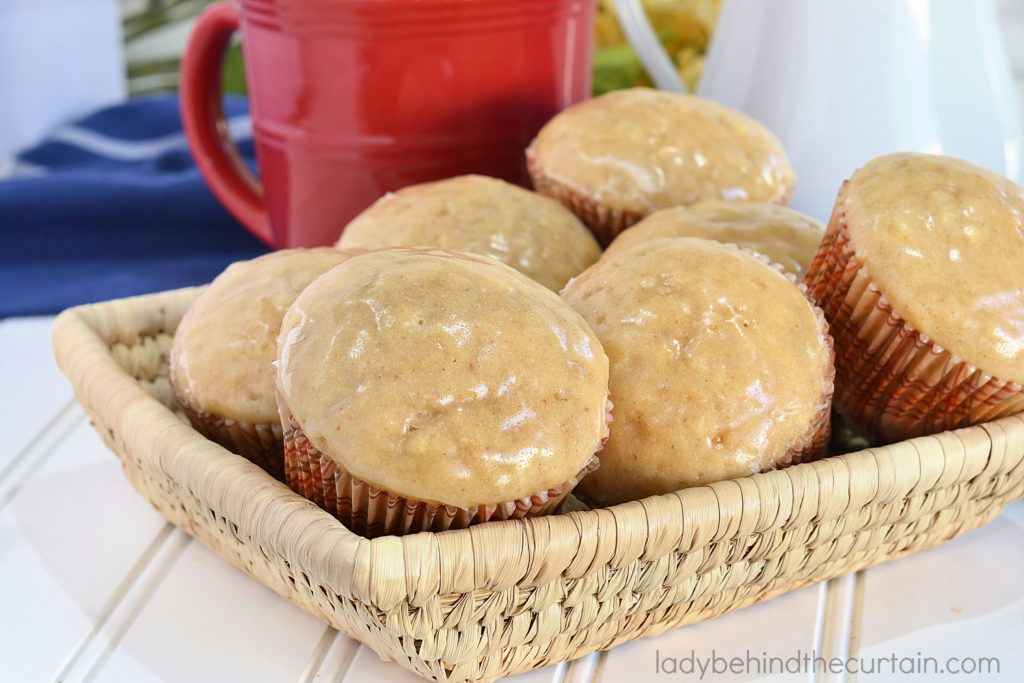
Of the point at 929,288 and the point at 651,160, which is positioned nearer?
the point at 929,288

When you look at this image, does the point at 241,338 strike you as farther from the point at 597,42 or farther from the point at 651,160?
the point at 597,42

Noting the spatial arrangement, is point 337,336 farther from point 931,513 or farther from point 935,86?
point 935,86

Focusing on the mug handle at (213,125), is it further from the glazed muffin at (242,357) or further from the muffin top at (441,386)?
the muffin top at (441,386)

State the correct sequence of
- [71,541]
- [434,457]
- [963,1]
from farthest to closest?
[963,1] → [71,541] → [434,457]

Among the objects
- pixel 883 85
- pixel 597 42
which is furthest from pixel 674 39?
pixel 883 85

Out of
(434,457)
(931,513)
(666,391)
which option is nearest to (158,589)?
(434,457)

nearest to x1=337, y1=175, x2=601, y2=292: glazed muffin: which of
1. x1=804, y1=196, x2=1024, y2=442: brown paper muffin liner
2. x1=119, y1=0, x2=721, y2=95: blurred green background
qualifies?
x1=804, y1=196, x2=1024, y2=442: brown paper muffin liner
